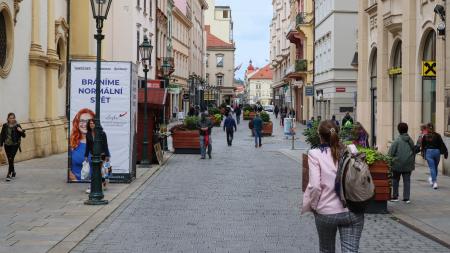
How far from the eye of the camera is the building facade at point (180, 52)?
2584 inches

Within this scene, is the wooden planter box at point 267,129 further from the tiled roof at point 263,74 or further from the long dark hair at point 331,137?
the tiled roof at point 263,74

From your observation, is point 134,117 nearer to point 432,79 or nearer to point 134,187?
point 134,187

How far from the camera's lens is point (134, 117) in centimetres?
1653

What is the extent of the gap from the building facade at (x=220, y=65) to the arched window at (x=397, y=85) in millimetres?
100563

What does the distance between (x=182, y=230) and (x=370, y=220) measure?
317 cm

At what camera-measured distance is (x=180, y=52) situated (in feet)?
229

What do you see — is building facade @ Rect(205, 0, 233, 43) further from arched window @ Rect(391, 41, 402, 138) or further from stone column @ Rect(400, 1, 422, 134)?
stone column @ Rect(400, 1, 422, 134)

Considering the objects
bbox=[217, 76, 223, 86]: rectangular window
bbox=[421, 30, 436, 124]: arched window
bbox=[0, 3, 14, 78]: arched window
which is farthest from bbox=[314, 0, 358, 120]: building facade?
bbox=[217, 76, 223, 86]: rectangular window

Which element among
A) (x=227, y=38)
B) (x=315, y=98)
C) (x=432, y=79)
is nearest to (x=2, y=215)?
(x=432, y=79)

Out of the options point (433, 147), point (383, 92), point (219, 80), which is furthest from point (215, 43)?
point (433, 147)

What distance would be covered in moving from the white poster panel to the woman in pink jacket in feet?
34.2

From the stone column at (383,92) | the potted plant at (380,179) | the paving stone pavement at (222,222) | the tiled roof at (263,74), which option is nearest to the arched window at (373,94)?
the stone column at (383,92)

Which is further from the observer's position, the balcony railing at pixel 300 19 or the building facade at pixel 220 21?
the building facade at pixel 220 21

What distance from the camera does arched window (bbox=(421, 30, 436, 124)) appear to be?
66.5 ft
